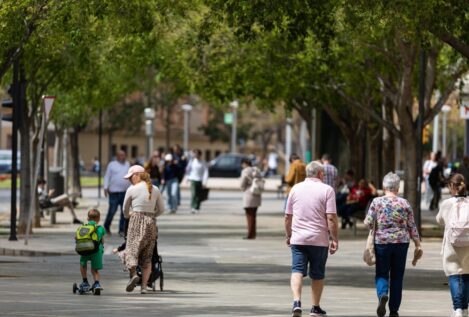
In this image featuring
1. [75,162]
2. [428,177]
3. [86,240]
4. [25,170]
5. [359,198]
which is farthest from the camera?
[75,162]

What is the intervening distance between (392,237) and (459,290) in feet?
2.75

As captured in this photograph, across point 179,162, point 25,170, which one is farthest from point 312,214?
point 179,162

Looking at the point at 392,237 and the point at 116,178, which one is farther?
the point at 116,178

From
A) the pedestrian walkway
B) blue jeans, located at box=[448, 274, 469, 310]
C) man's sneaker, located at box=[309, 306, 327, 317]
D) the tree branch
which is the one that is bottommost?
the pedestrian walkway

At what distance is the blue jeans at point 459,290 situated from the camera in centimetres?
1592

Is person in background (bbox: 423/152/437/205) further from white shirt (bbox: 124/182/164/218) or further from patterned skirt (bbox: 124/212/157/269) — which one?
patterned skirt (bbox: 124/212/157/269)

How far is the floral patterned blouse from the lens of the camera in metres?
16.2

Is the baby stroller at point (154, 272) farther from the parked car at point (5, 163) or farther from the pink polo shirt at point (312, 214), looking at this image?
the parked car at point (5, 163)

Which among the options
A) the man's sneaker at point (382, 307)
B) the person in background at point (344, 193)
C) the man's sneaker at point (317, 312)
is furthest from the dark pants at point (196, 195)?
the man's sneaker at point (382, 307)

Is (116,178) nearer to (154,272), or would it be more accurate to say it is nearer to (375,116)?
(375,116)

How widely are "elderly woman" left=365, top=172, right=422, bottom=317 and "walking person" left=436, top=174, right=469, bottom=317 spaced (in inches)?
13.7

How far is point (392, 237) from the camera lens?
16172 millimetres

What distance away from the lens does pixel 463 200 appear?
16.4 metres

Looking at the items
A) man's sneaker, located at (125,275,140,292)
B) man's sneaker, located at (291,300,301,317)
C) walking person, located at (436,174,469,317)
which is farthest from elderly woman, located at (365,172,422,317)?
man's sneaker, located at (125,275,140,292)
